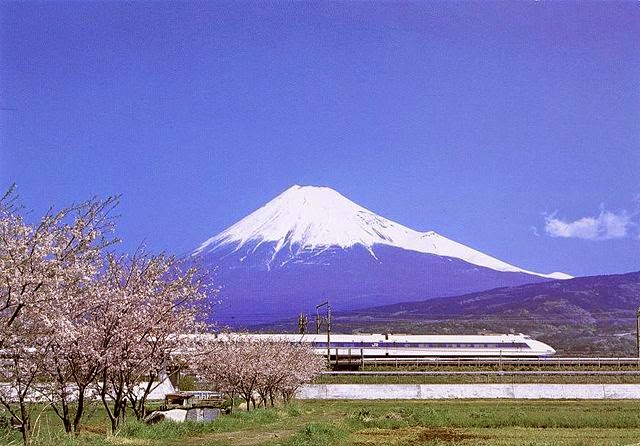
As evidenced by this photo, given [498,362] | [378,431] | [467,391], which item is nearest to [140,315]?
[378,431]

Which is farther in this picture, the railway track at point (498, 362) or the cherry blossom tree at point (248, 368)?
the railway track at point (498, 362)

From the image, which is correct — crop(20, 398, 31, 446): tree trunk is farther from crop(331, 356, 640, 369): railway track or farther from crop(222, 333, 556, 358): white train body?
crop(222, 333, 556, 358): white train body

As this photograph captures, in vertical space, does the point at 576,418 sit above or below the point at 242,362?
below

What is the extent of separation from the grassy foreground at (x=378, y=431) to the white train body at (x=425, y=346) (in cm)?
5007

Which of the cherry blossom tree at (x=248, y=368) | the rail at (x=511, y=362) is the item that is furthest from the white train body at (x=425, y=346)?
the cherry blossom tree at (x=248, y=368)

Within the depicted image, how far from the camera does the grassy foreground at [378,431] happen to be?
63.7ft

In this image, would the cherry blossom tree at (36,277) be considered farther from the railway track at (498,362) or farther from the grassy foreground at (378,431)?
the railway track at (498,362)

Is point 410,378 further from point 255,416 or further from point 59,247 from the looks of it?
point 59,247

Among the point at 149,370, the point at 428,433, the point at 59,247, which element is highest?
the point at 59,247

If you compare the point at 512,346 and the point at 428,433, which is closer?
the point at 428,433

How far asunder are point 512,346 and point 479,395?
38.7m

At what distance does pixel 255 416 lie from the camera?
2727 cm

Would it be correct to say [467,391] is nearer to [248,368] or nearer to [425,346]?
[248,368]

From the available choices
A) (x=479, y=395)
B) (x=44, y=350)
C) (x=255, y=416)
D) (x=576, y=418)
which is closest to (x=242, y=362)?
(x=255, y=416)
